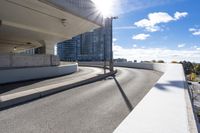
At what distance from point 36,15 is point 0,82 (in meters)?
8.29

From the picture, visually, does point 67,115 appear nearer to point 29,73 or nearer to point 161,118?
point 161,118

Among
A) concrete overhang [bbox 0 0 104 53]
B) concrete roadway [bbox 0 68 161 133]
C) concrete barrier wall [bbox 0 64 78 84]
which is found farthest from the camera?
concrete overhang [bbox 0 0 104 53]

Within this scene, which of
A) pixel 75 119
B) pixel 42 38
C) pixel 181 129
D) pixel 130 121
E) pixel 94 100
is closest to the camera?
pixel 181 129

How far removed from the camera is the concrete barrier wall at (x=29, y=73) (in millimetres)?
15531

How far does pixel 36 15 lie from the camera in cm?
2033

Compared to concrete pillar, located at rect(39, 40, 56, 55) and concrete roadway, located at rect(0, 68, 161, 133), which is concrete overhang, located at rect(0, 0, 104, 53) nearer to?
concrete pillar, located at rect(39, 40, 56, 55)

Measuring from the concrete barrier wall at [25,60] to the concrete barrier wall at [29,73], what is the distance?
0.87m


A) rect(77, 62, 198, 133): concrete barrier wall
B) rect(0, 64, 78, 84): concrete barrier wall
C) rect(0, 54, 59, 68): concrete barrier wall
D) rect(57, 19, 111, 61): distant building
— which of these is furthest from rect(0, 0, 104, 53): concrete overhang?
rect(57, 19, 111, 61): distant building

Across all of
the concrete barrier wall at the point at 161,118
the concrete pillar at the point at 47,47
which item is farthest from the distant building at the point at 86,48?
the concrete barrier wall at the point at 161,118

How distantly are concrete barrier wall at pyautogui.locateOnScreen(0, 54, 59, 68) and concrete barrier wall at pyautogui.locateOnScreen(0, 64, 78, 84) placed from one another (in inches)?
34.1

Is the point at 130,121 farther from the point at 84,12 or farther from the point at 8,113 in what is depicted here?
the point at 84,12

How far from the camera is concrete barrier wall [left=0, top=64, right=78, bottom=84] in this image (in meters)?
15.5

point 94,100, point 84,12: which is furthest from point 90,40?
point 94,100

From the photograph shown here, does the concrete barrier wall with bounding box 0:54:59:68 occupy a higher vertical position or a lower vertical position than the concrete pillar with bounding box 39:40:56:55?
lower
